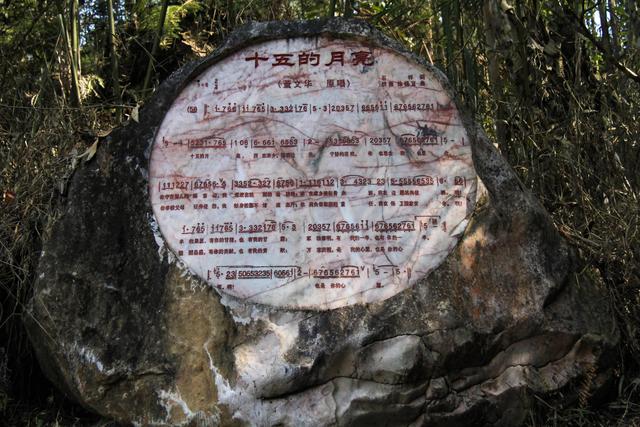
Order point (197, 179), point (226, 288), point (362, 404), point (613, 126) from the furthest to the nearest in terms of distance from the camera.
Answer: point (613, 126), point (197, 179), point (226, 288), point (362, 404)

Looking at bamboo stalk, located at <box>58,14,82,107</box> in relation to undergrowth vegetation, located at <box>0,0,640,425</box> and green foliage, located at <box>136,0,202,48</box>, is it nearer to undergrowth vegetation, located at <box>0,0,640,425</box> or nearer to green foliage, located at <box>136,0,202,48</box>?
undergrowth vegetation, located at <box>0,0,640,425</box>

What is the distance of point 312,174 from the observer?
2.93m

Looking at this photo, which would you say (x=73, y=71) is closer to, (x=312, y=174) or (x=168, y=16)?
(x=168, y=16)

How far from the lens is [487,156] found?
9.94ft

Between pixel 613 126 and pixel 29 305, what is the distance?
121 inches

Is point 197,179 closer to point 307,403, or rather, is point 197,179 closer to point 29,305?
point 29,305

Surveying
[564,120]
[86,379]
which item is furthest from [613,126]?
[86,379]

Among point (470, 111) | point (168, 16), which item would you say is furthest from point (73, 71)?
point (470, 111)

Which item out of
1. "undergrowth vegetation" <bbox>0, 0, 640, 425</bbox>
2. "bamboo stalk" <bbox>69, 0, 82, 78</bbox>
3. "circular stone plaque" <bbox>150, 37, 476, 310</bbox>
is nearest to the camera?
"circular stone plaque" <bbox>150, 37, 476, 310</bbox>

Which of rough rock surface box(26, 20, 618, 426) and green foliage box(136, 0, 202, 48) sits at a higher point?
green foliage box(136, 0, 202, 48)

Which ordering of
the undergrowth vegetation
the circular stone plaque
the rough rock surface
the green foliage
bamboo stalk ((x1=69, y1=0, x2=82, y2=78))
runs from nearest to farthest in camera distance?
the rough rock surface, the circular stone plaque, the undergrowth vegetation, bamboo stalk ((x1=69, y1=0, x2=82, y2=78)), the green foliage

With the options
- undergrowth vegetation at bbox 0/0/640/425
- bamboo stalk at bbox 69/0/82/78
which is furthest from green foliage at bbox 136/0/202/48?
bamboo stalk at bbox 69/0/82/78

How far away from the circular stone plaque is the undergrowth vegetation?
1.55 ft

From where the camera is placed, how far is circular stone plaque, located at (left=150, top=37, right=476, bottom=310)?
2.79 m
